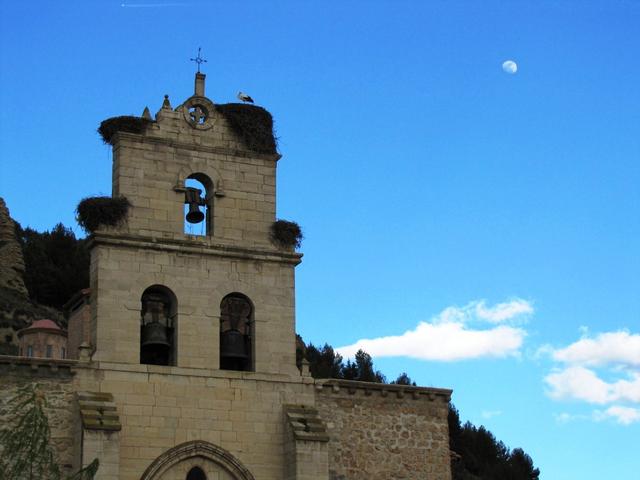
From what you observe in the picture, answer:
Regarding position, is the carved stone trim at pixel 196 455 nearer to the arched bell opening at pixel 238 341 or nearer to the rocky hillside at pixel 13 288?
the arched bell opening at pixel 238 341

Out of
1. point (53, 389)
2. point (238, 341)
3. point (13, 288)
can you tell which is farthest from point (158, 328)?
point (13, 288)

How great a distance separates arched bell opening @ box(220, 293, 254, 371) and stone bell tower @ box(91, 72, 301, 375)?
25 mm

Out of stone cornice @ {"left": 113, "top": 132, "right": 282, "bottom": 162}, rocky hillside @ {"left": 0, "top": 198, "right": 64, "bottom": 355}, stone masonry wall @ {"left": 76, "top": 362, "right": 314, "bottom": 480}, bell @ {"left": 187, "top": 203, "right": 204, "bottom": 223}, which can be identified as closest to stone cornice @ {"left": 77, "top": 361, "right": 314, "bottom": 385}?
stone masonry wall @ {"left": 76, "top": 362, "right": 314, "bottom": 480}

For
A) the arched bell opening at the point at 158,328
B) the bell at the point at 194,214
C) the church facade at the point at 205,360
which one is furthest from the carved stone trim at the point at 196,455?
the bell at the point at 194,214

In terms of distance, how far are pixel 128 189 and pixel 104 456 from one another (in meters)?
5.75

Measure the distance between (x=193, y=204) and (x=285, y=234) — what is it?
2079 millimetres

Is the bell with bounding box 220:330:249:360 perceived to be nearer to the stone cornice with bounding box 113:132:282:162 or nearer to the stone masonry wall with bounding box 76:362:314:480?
the stone masonry wall with bounding box 76:362:314:480

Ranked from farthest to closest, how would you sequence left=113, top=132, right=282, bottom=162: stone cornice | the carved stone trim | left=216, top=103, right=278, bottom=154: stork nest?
left=216, top=103, right=278, bottom=154: stork nest
left=113, top=132, right=282, bottom=162: stone cornice
the carved stone trim

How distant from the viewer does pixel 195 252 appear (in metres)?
24.8

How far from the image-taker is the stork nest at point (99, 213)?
953 inches

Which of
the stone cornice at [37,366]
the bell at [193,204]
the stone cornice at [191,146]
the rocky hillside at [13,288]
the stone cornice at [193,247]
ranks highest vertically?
the rocky hillside at [13,288]

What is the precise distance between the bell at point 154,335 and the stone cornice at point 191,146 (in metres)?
3.90

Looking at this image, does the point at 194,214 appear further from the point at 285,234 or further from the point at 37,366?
the point at 37,366

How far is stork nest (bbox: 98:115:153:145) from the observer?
82.6 ft
